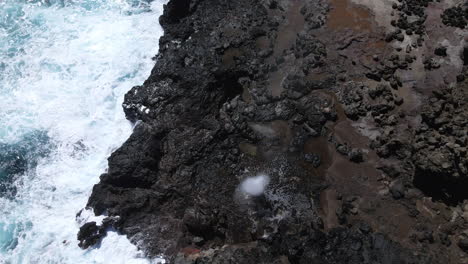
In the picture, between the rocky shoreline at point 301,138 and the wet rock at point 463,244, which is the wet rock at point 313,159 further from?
the wet rock at point 463,244

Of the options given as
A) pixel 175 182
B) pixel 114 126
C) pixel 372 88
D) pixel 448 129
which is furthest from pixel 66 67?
pixel 448 129

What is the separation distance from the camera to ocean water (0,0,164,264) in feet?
55.4

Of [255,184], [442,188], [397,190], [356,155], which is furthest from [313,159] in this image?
[442,188]

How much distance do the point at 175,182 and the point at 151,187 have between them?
1.01 m

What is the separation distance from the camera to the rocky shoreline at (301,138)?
14844mm

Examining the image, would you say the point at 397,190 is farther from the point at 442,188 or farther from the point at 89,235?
the point at 89,235

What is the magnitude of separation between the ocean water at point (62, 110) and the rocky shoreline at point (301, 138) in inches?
48.3

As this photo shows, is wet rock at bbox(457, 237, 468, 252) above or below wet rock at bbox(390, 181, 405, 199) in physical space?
below

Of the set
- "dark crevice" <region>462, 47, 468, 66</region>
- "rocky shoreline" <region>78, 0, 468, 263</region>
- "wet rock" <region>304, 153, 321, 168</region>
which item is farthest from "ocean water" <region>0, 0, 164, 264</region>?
"dark crevice" <region>462, 47, 468, 66</region>

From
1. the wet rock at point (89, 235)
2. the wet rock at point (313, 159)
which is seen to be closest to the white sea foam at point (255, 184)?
the wet rock at point (313, 159)

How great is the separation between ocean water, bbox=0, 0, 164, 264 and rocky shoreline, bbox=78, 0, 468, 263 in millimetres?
1226

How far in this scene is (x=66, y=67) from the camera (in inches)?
868

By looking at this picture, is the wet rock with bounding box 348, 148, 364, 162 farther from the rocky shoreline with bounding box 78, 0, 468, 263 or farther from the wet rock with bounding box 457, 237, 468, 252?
the wet rock with bounding box 457, 237, 468, 252

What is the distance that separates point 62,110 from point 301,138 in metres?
11.1
